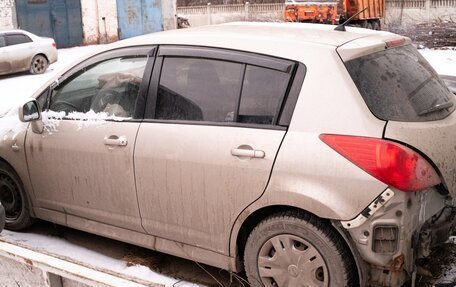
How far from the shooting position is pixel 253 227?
135 inches

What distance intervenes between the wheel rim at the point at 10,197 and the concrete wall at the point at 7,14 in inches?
736

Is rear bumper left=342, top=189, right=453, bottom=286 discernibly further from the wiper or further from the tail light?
the wiper

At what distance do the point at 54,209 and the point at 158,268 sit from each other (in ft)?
3.34

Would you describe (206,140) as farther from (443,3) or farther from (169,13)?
(443,3)

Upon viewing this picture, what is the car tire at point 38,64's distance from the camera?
16.1 meters

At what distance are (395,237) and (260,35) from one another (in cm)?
153

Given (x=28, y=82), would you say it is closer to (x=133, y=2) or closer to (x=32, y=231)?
(x=32, y=231)

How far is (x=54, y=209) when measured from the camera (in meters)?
4.37

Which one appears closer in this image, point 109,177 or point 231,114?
point 231,114

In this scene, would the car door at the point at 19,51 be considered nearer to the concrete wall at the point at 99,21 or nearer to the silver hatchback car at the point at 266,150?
the concrete wall at the point at 99,21

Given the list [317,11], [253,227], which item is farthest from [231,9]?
[253,227]

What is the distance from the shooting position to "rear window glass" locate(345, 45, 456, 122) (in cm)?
313

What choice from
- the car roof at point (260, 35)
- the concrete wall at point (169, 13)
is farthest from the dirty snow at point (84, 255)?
the concrete wall at point (169, 13)

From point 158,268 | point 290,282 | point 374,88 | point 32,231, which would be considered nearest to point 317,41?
point 374,88
